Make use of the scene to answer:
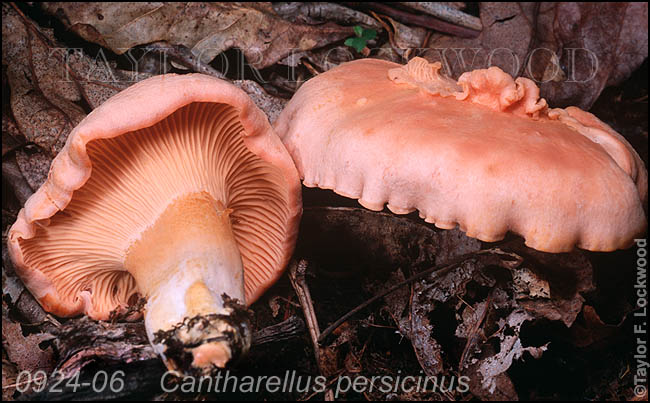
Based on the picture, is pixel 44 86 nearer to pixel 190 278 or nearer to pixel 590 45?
pixel 190 278

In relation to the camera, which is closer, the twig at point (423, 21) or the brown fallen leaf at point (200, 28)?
the brown fallen leaf at point (200, 28)

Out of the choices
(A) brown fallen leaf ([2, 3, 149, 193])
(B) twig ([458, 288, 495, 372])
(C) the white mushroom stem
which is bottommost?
(B) twig ([458, 288, 495, 372])

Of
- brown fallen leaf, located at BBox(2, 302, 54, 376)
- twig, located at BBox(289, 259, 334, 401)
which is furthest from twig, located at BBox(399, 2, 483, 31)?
brown fallen leaf, located at BBox(2, 302, 54, 376)

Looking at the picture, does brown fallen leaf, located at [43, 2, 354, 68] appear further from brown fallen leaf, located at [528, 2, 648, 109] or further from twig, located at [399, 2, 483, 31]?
brown fallen leaf, located at [528, 2, 648, 109]

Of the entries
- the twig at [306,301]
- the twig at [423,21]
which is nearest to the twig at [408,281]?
the twig at [306,301]

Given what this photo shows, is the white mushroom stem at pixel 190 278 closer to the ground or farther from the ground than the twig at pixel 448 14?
closer to the ground

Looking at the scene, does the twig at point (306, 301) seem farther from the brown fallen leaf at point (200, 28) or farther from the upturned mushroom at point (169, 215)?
the brown fallen leaf at point (200, 28)
